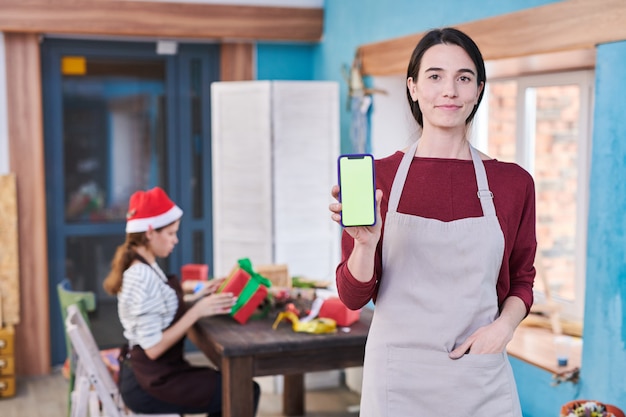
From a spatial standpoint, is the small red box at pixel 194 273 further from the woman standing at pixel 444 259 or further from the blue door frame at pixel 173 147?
the woman standing at pixel 444 259

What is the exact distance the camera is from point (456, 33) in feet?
6.33

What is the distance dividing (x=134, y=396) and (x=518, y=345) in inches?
74.1

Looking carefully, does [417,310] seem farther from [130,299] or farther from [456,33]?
[130,299]

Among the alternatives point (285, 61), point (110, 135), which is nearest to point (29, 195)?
point (110, 135)

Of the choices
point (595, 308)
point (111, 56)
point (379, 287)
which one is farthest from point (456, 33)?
point (111, 56)

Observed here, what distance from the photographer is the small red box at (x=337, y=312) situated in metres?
3.68

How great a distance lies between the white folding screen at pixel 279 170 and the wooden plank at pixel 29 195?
1.24 meters

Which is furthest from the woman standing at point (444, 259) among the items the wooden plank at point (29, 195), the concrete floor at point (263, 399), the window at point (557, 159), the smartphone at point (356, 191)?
the wooden plank at point (29, 195)

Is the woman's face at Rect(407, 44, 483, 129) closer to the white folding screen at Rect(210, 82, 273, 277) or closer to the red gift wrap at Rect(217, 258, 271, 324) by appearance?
the red gift wrap at Rect(217, 258, 271, 324)

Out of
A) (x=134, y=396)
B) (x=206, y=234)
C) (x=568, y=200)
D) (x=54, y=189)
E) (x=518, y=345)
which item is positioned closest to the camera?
(x=134, y=396)

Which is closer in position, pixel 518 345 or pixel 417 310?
pixel 417 310

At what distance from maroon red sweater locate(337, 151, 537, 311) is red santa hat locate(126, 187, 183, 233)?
1.89m

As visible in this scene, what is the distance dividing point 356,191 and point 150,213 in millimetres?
2106

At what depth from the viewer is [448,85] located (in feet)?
6.25
